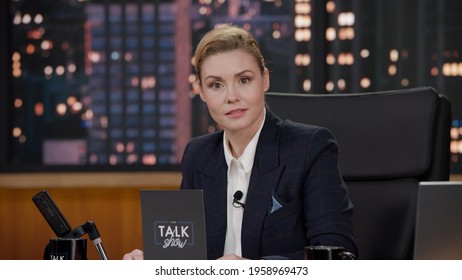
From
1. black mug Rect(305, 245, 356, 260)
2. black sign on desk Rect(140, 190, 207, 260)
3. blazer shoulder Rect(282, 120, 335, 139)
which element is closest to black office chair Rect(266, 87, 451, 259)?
blazer shoulder Rect(282, 120, 335, 139)

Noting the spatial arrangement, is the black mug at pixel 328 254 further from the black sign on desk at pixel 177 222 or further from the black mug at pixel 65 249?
the black mug at pixel 65 249

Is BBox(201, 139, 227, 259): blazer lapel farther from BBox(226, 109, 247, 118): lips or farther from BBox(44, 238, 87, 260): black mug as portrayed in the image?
BBox(44, 238, 87, 260): black mug

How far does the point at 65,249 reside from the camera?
1.41 m

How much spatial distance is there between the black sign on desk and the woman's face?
22.6 inches

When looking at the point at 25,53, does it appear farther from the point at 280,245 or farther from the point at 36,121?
the point at 280,245

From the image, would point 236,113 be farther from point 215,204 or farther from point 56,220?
point 56,220

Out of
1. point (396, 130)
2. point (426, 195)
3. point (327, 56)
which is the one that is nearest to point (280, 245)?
point (396, 130)

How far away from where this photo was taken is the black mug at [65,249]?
4.61 feet

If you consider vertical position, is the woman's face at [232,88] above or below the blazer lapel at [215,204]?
above

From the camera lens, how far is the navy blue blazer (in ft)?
5.77

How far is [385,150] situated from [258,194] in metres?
0.48

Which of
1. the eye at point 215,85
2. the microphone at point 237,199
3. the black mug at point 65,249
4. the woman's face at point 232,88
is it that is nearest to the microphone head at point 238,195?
the microphone at point 237,199

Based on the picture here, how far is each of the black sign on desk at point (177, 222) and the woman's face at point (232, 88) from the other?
1.88ft

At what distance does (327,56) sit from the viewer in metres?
4.29
